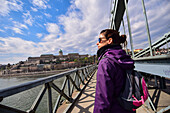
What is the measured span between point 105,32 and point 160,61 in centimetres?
139

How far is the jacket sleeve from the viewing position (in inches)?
32.1

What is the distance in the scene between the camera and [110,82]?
32.9 inches

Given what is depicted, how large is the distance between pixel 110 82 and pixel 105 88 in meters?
0.07

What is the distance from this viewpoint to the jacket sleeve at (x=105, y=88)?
815 mm

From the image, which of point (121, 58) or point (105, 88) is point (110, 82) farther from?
point (121, 58)

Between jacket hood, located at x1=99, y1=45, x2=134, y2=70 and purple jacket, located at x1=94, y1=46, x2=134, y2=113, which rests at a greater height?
jacket hood, located at x1=99, y1=45, x2=134, y2=70

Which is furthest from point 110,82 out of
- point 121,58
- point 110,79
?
point 121,58

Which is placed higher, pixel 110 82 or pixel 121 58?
pixel 121 58

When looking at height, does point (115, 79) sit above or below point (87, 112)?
above

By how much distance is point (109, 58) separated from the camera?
918 millimetres

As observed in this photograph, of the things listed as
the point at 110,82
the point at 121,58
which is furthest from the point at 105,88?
the point at 121,58

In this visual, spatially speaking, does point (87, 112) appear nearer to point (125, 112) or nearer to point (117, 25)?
point (125, 112)

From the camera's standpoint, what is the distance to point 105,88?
820 mm

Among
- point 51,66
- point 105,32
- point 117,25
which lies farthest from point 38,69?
point 105,32
